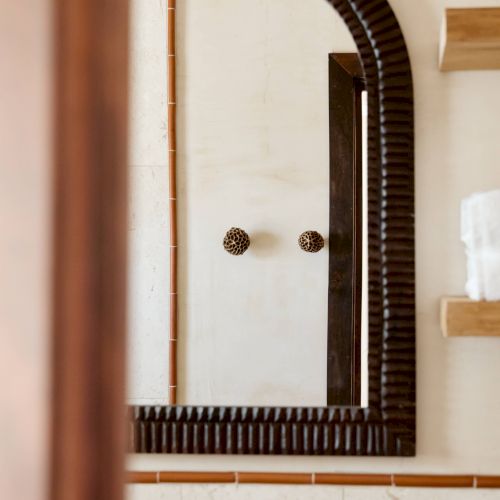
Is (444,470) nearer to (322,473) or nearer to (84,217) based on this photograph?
(322,473)

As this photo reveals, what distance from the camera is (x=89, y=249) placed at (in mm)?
82

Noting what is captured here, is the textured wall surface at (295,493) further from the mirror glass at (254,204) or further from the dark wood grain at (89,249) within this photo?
the dark wood grain at (89,249)

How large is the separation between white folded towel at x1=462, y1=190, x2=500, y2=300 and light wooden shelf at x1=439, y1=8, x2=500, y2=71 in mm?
196

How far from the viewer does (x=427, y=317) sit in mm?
948

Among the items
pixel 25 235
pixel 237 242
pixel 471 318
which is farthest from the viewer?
pixel 237 242

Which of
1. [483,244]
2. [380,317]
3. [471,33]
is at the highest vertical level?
[471,33]

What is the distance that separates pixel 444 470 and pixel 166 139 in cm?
65

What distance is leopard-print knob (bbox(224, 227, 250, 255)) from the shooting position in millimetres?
962

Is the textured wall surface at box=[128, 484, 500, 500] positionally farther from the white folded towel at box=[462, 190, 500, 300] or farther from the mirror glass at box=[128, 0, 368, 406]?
the white folded towel at box=[462, 190, 500, 300]

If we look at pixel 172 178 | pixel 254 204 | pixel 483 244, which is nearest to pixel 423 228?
pixel 483 244

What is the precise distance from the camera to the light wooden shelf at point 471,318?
33.5 inches

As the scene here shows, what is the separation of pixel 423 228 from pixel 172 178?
0.38 m

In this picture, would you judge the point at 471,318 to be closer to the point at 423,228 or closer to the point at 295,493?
the point at 423,228

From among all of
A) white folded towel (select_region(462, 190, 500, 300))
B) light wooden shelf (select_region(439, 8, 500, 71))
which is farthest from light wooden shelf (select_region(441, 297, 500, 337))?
light wooden shelf (select_region(439, 8, 500, 71))
